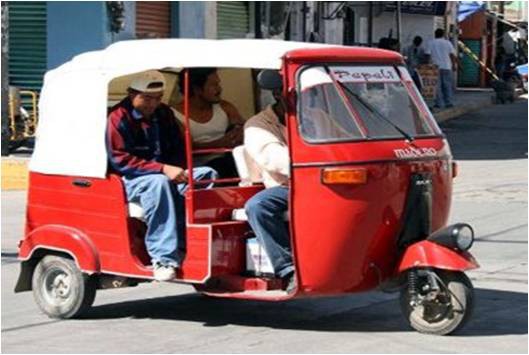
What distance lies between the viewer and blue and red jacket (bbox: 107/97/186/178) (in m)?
8.43

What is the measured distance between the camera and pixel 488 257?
11.3 metres

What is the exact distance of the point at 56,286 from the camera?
892 centimetres

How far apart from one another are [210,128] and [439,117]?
20.8 m

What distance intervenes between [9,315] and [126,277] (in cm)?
103

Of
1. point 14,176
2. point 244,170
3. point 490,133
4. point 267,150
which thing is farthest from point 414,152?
point 490,133

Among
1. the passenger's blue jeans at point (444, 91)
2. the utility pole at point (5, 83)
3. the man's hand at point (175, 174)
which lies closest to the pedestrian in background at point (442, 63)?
the passenger's blue jeans at point (444, 91)

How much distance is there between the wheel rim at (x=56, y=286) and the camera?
884 centimetres

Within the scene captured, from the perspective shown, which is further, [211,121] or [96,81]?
[211,121]

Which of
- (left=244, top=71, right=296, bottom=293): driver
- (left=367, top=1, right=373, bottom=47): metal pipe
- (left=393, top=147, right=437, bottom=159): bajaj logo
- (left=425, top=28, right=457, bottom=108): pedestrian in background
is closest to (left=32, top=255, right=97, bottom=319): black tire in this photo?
(left=244, top=71, right=296, bottom=293): driver

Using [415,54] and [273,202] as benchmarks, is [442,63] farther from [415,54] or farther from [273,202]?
[273,202]

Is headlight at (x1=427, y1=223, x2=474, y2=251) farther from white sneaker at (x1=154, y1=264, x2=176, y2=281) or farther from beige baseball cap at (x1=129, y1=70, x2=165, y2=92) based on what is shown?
beige baseball cap at (x1=129, y1=70, x2=165, y2=92)

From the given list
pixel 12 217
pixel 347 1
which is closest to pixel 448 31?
pixel 347 1

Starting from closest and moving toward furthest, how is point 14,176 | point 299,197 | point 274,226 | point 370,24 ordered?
point 299,197 → point 274,226 → point 14,176 → point 370,24

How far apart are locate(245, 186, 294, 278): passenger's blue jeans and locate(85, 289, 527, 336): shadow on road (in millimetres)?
592
